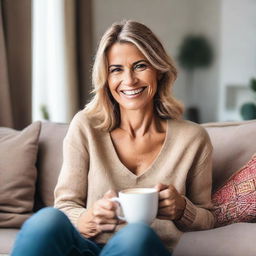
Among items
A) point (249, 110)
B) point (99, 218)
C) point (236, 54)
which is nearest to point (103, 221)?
Answer: point (99, 218)

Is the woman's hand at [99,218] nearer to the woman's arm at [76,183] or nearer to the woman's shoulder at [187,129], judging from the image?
the woman's arm at [76,183]

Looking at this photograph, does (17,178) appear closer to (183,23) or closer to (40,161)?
(40,161)

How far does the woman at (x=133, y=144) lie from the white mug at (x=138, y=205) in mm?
224

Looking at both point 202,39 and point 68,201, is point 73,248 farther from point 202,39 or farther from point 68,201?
point 202,39

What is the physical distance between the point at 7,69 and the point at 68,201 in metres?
1.45

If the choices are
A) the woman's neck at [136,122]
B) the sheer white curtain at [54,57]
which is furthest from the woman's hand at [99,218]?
the sheer white curtain at [54,57]

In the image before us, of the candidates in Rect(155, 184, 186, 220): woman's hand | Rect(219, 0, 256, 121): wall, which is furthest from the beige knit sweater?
Rect(219, 0, 256, 121): wall

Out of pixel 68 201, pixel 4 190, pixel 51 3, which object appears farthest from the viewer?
pixel 51 3

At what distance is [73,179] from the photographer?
59.8 inches

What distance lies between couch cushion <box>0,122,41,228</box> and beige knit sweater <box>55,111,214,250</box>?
0.34 metres

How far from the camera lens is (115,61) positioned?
1.54 meters

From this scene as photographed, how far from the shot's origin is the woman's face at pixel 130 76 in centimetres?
153

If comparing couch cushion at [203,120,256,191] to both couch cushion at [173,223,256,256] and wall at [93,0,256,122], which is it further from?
wall at [93,0,256,122]

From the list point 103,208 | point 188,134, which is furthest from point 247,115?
point 103,208
